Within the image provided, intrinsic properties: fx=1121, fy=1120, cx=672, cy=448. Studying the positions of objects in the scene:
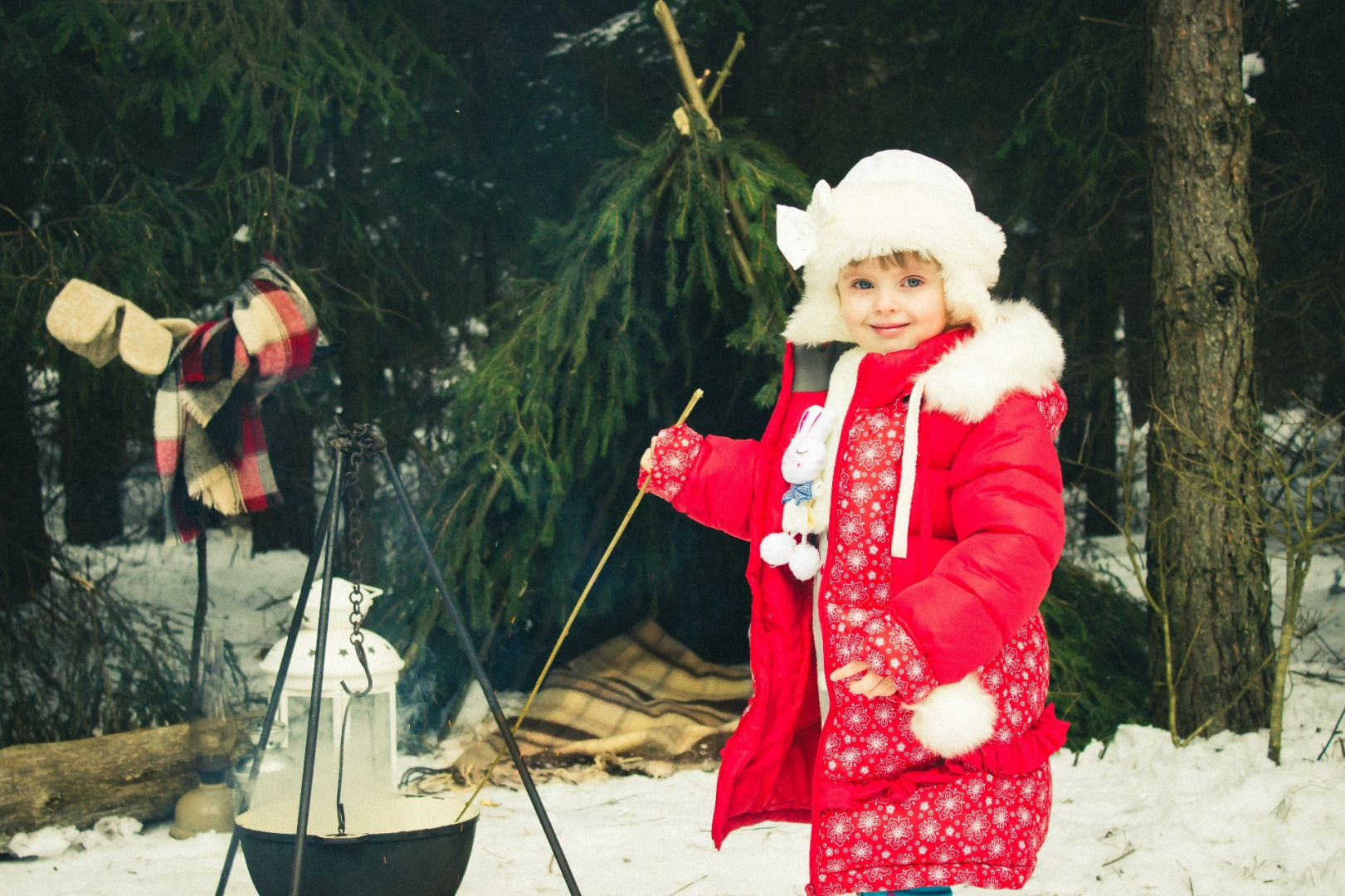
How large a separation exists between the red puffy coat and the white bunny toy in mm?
33

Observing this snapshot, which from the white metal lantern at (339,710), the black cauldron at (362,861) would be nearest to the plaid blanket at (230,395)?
the white metal lantern at (339,710)

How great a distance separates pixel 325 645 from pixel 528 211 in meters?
3.39

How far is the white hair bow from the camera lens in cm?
205

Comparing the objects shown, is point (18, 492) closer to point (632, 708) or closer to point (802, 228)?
point (632, 708)

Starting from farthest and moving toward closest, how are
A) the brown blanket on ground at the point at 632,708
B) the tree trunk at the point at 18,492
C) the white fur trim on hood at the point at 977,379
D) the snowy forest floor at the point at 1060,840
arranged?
the tree trunk at the point at 18,492 → the brown blanket on ground at the point at 632,708 → the snowy forest floor at the point at 1060,840 → the white fur trim on hood at the point at 977,379

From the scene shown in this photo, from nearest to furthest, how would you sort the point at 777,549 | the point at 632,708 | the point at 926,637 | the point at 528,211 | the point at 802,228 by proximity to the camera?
the point at 926,637 → the point at 777,549 → the point at 802,228 → the point at 632,708 → the point at 528,211

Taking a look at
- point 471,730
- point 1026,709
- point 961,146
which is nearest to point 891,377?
point 1026,709

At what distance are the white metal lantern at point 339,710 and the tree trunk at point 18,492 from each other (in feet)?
5.71

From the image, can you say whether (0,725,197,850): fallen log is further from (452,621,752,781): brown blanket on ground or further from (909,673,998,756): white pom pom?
(909,673,998,756): white pom pom

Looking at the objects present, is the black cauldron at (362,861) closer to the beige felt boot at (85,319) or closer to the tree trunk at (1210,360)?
the beige felt boot at (85,319)

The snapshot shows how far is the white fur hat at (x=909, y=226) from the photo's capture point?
6.34ft

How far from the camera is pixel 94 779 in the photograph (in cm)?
334

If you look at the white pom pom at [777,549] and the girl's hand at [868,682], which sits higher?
the white pom pom at [777,549]

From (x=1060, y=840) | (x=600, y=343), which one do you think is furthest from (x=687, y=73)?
(x=1060, y=840)
